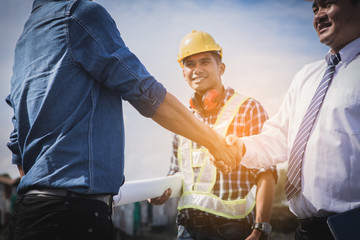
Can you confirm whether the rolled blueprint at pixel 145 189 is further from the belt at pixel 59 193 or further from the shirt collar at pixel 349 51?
the shirt collar at pixel 349 51

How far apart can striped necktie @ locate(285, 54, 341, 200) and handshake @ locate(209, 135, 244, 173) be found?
63cm

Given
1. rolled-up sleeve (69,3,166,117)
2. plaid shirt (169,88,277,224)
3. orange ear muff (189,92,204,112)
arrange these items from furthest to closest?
orange ear muff (189,92,204,112) → plaid shirt (169,88,277,224) → rolled-up sleeve (69,3,166,117)

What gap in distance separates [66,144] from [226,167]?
1.67 m

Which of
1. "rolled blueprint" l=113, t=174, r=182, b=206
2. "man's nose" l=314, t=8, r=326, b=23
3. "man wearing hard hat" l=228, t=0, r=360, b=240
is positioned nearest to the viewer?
"man wearing hard hat" l=228, t=0, r=360, b=240

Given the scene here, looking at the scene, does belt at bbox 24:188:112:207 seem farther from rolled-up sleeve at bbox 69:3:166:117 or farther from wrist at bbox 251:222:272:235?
wrist at bbox 251:222:272:235

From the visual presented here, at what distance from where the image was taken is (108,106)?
1699 millimetres

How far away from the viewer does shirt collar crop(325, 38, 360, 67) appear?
6.54 feet

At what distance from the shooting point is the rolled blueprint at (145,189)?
2531mm

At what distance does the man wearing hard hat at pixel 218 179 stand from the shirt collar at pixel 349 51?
1.11 metres

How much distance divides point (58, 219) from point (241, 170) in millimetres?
1973

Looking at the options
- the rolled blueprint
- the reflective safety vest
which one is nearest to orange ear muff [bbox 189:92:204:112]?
the reflective safety vest

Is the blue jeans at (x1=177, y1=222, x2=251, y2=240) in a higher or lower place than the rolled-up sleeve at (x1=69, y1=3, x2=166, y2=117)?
lower

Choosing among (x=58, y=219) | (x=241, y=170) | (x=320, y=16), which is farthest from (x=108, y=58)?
(x=241, y=170)

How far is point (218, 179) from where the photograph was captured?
2.91 metres
